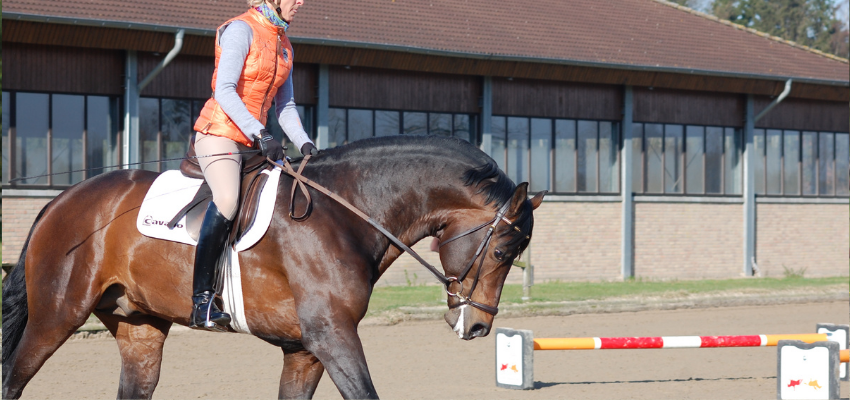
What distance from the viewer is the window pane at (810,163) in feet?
79.9

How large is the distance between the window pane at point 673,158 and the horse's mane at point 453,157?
18.6 meters

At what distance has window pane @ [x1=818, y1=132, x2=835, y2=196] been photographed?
24.6 metres

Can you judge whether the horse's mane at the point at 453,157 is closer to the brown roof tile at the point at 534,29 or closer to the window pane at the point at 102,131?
the brown roof tile at the point at 534,29

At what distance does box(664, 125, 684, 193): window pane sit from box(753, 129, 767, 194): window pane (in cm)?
261

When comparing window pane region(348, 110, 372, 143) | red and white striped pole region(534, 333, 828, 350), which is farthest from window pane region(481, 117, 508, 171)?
red and white striped pole region(534, 333, 828, 350)

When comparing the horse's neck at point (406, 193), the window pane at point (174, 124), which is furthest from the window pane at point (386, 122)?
the horse's neck at point (406, 193)

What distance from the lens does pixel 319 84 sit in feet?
57.3

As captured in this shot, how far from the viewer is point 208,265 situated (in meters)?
4.24

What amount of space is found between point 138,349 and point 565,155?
16.9 meters

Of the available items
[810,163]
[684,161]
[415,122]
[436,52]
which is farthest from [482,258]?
[810,163]

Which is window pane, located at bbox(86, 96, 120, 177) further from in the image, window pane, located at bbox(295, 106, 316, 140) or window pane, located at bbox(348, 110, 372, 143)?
window pane, located at bbox(348, 110, 372, 143)

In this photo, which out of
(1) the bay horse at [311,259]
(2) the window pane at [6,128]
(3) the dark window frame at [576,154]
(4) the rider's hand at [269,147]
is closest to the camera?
(1) the bay horse at [311,259]

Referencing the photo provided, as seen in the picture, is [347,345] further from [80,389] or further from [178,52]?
[178,52]

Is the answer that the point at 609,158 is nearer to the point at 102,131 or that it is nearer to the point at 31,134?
the point at 102,131
